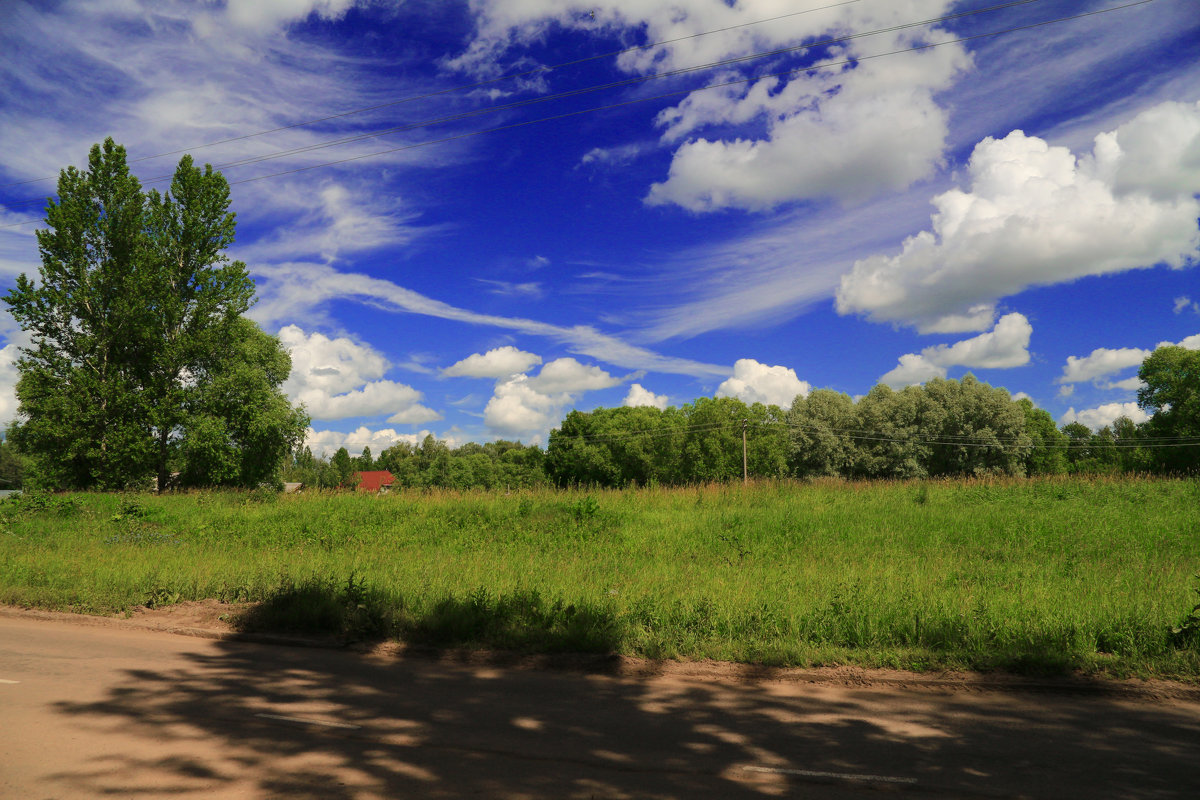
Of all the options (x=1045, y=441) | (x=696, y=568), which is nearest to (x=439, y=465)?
(x=1045, y=441)

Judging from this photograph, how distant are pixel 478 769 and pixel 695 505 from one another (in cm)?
1704

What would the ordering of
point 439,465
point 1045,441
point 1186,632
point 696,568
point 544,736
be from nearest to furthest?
point 544,736
point 1186,632
point 696,568
point 1045,441
point 439,465

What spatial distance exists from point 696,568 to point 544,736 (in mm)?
7795

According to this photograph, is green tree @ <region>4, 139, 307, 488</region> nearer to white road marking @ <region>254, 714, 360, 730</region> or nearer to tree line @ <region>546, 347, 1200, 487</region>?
tree line @ <region>546, 347, 1200, 487</region>

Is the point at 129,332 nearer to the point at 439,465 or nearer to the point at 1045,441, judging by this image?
the point at 439,465

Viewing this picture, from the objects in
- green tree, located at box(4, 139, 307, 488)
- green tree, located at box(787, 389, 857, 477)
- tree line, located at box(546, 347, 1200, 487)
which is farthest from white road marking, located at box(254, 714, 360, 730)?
green tree, located at box(787, 389, 857, 477)

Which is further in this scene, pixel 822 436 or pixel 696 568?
pixel 822 436

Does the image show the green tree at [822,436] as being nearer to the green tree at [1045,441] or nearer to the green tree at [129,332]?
the green tree at [1045,441]

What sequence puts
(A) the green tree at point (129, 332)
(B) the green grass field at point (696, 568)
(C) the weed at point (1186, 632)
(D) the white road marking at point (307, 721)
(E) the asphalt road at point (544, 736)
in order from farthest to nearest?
(A) the green tree at point (129, 332), (B) the green grass field at point (696, 568), (C) the weed at point (1186, 632), (D) the white road marking at point (307, 721), (E) the asphalt road at point (544, 736)

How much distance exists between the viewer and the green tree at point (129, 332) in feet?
111

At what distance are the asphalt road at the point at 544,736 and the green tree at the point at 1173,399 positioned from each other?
64.0 metres

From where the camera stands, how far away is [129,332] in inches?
1403

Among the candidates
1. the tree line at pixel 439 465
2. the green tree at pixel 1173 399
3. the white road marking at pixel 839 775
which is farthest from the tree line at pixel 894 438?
the white road marking at pixel 839 775

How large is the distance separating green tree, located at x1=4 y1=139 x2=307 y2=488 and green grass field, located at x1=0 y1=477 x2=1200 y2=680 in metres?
12.8
